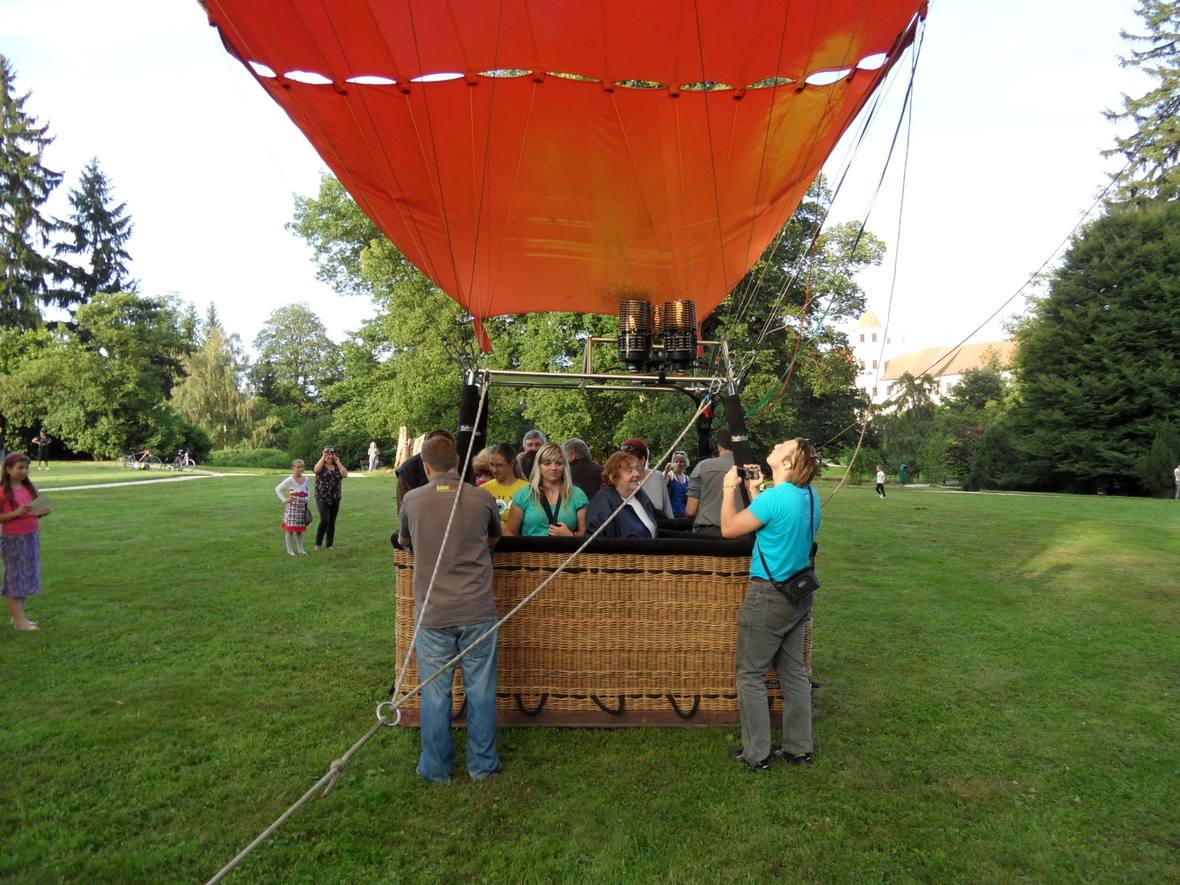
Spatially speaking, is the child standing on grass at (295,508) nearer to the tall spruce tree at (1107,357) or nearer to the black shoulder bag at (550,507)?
the black shoulder bag at (550,507)

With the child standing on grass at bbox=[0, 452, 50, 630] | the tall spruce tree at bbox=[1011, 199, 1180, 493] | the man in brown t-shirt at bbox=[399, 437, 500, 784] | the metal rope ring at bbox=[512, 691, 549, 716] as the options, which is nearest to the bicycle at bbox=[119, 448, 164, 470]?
the child standing on grass at bbox=[0, 452, 50, 630]

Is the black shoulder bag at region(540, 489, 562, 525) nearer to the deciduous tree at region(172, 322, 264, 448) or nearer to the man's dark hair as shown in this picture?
the man's dark hair

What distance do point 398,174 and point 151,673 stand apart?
3.58 metres

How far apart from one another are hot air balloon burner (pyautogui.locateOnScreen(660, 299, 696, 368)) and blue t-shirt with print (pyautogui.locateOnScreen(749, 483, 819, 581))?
1597mm

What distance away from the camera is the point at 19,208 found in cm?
4750

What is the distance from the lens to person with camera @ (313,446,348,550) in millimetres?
10383

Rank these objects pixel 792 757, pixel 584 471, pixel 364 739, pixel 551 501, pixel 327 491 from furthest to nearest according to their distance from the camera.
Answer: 1. pixel 327 491
2. pixel 584 471
3. pixel 551 501
4. pixel 792 757
5. pixel 364 739

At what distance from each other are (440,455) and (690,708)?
1908mm

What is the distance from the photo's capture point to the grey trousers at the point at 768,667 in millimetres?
3820

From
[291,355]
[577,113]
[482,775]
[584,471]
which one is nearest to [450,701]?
[482,775]

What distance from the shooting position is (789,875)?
114 inches

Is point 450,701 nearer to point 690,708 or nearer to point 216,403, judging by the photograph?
point 690,708

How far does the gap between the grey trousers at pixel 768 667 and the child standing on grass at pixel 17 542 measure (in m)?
5.37

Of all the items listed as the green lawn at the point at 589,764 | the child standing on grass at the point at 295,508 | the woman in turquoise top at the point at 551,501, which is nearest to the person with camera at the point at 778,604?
the green lawn at the point at 589,764
